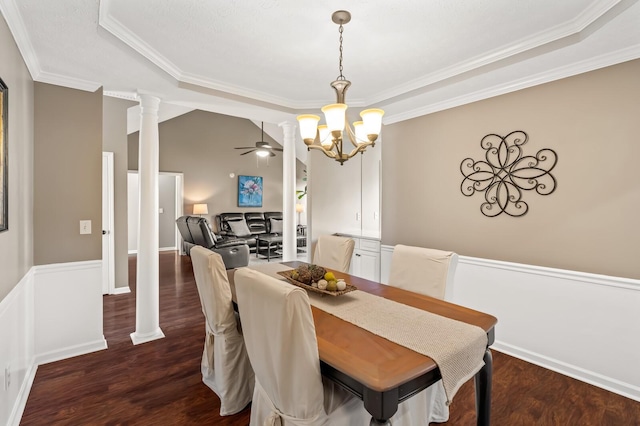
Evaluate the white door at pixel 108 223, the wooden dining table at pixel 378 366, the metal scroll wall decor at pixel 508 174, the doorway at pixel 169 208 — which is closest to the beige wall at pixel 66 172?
the white door at pixel 108 223

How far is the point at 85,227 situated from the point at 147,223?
0.48 metres

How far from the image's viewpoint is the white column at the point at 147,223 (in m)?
3.06

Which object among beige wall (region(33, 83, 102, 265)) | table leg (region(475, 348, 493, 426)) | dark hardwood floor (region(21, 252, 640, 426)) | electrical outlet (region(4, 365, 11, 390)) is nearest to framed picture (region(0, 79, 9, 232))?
electrical outlet (region(4, 365, 11, 390))

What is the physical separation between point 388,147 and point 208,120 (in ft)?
20.7

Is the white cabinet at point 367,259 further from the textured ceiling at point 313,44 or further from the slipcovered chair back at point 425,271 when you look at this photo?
the textured ceiling at point 313,44

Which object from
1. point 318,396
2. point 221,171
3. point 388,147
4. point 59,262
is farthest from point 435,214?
point 221,171

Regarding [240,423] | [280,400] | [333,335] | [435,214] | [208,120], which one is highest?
[208,120]

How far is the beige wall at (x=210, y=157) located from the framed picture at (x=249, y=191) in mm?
126

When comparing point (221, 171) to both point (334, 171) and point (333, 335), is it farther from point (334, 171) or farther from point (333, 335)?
point (333, 335)

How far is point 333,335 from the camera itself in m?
1.46

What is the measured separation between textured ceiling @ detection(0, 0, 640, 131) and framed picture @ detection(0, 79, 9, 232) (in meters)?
0.44

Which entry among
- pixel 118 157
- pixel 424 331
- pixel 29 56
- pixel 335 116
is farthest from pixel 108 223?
pixel 424 331

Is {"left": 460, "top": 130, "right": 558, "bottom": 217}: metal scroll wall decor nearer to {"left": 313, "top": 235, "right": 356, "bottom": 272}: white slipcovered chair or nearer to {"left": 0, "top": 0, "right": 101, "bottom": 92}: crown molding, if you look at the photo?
{"left": 313, "top": 235, "right": 356, "bottom": 272}: white slipcovered chair

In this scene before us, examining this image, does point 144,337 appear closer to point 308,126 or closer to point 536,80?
point 308,126
